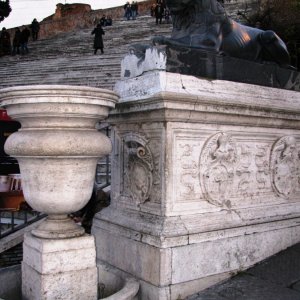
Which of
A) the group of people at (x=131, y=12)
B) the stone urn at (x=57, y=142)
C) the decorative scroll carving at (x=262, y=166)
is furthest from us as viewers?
the group of people at (x=131, y=12)

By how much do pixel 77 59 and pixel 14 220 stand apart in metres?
13.5

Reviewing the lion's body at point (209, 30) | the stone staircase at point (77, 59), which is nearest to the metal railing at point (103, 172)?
the lion's body at point (209, 30)

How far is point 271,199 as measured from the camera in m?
4.07

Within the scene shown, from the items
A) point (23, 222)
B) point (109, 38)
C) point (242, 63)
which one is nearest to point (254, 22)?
point (109, 38)

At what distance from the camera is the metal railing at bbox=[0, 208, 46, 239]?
6.88 metres

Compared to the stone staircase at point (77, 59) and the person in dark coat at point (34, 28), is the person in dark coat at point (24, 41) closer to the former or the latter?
the stone staircase at point (77, 59)

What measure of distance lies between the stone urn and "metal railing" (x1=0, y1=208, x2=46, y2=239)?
397 cm

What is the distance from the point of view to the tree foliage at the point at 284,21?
1515 cm

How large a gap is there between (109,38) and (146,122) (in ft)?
73.0

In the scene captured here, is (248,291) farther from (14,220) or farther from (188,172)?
(14,220)

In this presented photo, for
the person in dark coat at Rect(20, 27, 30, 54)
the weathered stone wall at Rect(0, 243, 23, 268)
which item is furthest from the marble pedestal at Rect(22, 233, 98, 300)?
the person in dark coat at Rect(20, 27, 30, 54)

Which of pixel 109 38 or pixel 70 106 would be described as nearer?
pixel 70 106

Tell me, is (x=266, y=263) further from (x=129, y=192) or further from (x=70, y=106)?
(x=70, y=106)

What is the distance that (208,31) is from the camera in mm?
3744
